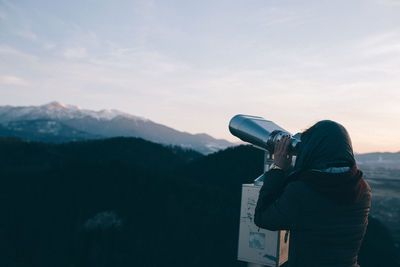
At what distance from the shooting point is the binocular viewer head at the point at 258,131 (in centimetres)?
263

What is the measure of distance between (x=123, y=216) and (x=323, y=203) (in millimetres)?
20790

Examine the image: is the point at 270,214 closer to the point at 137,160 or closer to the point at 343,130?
the point at 343,130

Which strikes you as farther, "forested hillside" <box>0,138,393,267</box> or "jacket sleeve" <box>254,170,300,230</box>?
"forested hillside" <box>0,138,393,267</box>

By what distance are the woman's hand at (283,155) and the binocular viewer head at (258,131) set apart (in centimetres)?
13

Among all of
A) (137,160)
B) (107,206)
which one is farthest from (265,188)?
(137,160)

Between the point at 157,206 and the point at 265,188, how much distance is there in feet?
70.2

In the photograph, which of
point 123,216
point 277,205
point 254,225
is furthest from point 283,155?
point 123,216

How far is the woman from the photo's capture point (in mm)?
1929

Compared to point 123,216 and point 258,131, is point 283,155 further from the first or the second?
point 123,216

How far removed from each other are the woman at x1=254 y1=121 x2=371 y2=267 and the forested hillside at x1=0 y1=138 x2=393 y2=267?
15812mm

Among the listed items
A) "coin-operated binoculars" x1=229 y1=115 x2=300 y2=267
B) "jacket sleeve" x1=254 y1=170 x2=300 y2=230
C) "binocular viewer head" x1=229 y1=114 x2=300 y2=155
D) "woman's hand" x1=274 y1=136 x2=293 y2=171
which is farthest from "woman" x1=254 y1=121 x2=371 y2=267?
"coin-operated binoculars" x1=229 y1=115 x2=300 y2=267

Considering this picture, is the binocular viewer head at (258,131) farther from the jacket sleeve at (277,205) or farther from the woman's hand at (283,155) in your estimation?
the jacket sleeve at (277,205)

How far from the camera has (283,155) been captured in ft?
7.58

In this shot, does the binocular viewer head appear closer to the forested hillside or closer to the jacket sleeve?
the jacket sleeve
